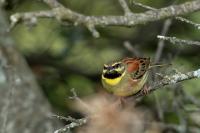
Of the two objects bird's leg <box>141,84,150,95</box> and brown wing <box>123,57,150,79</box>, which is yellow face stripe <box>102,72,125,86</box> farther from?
bird's leg <box>141,84,150,95</box>

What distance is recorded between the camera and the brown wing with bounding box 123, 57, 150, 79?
4.54 m

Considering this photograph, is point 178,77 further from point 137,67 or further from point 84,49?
point 84,49

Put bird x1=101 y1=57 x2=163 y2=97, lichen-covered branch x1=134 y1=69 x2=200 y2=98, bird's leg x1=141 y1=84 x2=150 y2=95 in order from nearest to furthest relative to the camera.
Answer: lichen-covered branch x1=134 y1=69 x2=200 y2=98
bird's leg x1=141 y1=84 x2=150 y2=95
bird x1=101 y1=57 x2=163 y2=97

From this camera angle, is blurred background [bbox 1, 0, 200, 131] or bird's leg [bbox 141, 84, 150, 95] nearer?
bird's leg [bbox 141, 84, 150, 95]

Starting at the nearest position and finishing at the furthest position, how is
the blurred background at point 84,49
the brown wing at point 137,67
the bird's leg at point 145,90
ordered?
the bird's leg at point 145,90 < the brown wing at point 137,67 < the blurred background at point 84,49

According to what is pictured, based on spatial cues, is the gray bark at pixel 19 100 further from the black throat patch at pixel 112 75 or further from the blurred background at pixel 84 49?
the blurred background at pixel 84 49

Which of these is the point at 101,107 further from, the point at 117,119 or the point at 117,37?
the point at 117,37

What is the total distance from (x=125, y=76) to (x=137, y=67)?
111mm

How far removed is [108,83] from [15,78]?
1067 mm

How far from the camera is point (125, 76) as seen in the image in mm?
4590

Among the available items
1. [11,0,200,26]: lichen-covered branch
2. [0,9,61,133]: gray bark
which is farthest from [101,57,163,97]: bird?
[11,0,200,26]: lichen-covered branch

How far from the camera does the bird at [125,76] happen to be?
4.37m

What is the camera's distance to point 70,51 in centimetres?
691

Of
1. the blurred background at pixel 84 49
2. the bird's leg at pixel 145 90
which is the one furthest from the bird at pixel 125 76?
the blurred background at pixel 84 49
